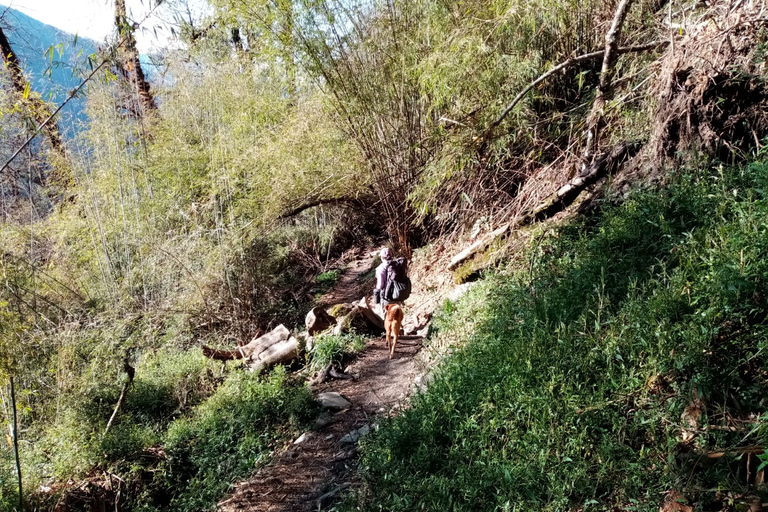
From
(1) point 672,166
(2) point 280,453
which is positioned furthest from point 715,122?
(2) point 280,453

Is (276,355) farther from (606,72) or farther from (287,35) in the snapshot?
(606,72)

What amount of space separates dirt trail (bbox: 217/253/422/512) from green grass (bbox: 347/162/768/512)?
423 millimetres

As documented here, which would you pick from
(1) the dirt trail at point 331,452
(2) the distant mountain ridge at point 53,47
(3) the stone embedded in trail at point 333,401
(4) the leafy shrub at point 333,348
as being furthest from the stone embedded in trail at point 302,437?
(2) the distant mountain ridge at point 53,47

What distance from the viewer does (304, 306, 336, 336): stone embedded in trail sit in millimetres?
5309

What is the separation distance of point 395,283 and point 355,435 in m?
1.62

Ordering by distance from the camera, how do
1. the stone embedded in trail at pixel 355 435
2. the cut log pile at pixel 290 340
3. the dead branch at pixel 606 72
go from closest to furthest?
the stone embedded in trail at pixel 355 435, the dead branch at pixel 606 72, the cut log pile at pixel 290 340

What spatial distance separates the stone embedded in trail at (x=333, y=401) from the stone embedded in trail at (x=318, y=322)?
1.53m

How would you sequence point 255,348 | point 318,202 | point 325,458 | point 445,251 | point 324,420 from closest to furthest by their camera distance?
1. point 325,458
2. point 324,420
3. point 255,348
4. point 445,251
5. point 318,202

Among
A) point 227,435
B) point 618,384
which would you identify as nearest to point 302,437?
point 227,435

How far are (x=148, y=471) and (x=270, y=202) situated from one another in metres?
3.95

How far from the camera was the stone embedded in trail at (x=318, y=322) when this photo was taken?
531 cm

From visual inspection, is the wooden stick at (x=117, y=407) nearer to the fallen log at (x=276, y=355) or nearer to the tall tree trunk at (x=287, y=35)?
the fallen log at (x=276, y=355)

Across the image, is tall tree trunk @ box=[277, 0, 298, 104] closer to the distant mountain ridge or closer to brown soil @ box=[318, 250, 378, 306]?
the distant mountain ridge

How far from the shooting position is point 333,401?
366cm
